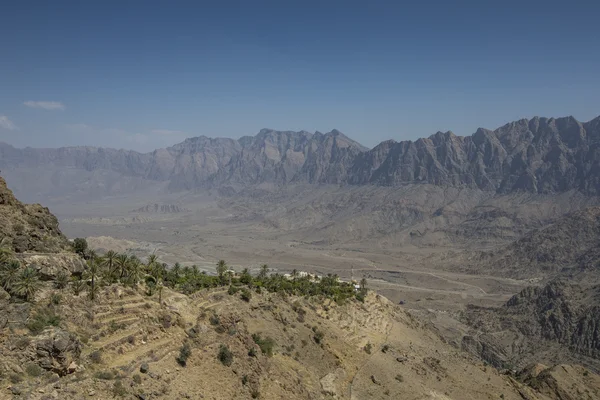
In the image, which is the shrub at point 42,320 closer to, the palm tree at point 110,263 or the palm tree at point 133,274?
the palm tree at point 133,274

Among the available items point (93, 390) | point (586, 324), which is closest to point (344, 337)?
point (93, 390)

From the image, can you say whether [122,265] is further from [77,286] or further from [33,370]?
[33,370]

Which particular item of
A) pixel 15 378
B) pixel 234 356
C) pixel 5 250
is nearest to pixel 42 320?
pixel 15 378

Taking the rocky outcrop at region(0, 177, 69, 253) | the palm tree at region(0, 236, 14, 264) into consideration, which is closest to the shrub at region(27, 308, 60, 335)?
the palm tree at region(0, 236, 14, 264)

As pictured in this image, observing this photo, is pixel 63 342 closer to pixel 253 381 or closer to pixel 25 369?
pixel 25 369

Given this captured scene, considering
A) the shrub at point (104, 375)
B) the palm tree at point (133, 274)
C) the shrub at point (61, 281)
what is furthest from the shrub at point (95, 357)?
the palm tree at point (133, 274)

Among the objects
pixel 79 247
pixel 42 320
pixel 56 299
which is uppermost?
pixel 79 247
